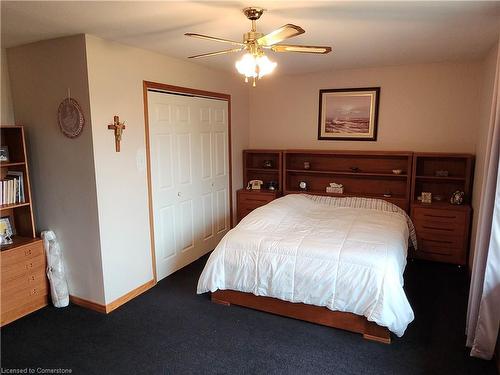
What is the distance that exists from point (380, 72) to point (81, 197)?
12.2ft

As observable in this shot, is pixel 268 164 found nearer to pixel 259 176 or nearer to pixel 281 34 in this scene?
pixel 259 176

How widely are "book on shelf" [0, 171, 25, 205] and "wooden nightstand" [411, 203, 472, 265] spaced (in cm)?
402

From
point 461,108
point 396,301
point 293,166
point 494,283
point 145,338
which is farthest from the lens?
point 293,166

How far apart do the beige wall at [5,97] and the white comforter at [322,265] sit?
2241mm

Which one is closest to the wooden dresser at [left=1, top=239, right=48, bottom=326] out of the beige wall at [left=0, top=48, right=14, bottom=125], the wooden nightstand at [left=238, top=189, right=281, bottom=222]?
the beige wall at [left=0, top=48, right=14, bottom=125]

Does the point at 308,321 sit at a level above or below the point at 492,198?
below

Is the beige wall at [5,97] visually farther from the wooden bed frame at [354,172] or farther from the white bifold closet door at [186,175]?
the wooden bed frame at [354,172]

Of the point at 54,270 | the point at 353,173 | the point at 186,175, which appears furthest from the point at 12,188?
the point at 353,173

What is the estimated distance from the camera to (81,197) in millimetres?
2934

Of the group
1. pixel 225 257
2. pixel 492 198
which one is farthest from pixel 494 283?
pixel 225 257

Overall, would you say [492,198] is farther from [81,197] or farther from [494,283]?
[81,197]

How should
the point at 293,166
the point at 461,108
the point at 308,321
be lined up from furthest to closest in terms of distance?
the point at 293,166 → the point at 461,108 → the point at 308,321

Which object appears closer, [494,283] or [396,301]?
[494,283]

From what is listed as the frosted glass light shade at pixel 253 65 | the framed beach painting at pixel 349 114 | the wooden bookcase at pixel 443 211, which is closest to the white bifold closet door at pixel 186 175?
the framed beach painting at pixel 349 114
